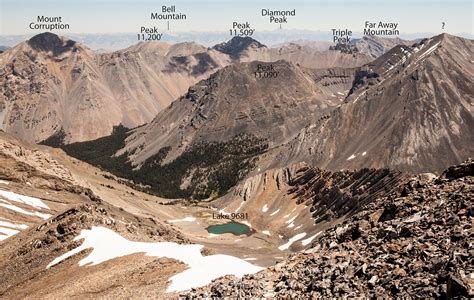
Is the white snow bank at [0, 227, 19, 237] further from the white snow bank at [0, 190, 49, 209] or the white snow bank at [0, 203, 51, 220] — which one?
the white snow bank at [0, 190, 49, 209]

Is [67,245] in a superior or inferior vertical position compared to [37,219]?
superior

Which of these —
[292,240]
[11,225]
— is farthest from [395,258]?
[292,240]

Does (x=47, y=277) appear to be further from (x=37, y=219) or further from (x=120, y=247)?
(x=37, y=219)

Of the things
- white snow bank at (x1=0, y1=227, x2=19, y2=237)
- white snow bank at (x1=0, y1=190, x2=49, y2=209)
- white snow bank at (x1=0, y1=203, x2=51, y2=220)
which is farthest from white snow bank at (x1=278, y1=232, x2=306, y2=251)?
white snow bank at (x1=0, y1=227, x2=19, y2=237)

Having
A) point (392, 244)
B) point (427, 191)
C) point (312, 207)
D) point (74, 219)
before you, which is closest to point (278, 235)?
point (312, 207)

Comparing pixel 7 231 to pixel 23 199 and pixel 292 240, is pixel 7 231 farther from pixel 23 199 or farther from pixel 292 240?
pixel 292 240

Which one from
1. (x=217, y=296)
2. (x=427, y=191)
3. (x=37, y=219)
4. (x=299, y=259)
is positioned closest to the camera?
(x=217, y=296)

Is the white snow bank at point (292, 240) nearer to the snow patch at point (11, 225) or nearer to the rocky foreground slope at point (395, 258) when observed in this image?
the snow patch at point (11, 225)
